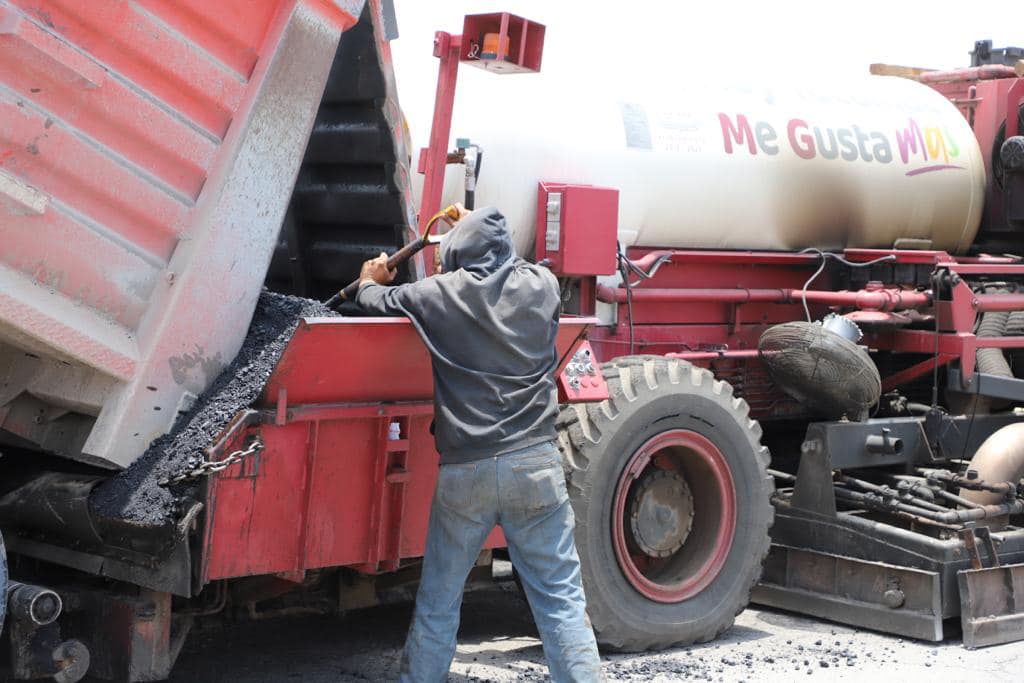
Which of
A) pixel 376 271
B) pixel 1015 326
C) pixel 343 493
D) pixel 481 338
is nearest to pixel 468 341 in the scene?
pixel 481 338

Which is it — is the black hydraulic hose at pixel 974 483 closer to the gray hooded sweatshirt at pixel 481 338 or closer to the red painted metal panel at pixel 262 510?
the gray hooded sweatshirt at pixel 481 338

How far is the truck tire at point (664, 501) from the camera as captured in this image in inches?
236

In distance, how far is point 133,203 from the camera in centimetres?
Result: 459

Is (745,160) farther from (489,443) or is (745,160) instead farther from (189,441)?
(189,441)

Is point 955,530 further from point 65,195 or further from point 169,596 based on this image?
point 65,195

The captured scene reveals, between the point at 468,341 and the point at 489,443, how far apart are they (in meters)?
0.35

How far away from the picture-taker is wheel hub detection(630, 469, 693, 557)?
6.29 metres

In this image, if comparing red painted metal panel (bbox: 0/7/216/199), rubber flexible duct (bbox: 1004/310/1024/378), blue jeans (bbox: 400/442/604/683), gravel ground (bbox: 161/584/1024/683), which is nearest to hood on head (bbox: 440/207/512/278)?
blue jeans (bbox: 400/442/604/683)

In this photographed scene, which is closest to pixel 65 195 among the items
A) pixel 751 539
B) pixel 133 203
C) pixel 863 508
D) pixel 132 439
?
pixel 133 203

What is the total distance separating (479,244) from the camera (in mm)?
4875

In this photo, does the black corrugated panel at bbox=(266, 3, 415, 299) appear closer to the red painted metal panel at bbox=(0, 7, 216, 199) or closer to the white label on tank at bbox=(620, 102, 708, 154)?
the red painted metal panel at bbox=(0, 7, 216, 199)

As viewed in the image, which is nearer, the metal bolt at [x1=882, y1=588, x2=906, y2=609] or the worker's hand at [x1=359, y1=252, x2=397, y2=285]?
the worker's hand at [x1=359, y1=252, x2=397, y2=285]

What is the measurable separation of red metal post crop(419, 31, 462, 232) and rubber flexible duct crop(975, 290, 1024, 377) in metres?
3.37

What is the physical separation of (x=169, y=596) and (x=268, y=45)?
1889mm
